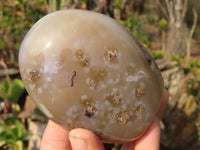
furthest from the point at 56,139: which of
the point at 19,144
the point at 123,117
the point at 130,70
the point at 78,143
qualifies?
the point at 19,144

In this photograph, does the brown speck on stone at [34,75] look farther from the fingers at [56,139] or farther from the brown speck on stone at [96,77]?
the fingers at [56,139]

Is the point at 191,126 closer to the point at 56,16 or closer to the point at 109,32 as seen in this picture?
the point at 109,32

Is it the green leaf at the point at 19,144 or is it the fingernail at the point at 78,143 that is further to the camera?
the green leaf at the point at 19,144

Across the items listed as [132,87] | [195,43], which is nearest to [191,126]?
[132,87]

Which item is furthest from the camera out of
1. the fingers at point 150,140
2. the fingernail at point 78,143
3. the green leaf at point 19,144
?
the green leaf at point 19,144

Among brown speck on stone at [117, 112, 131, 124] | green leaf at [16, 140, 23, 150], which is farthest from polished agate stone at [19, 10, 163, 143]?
green leaf at [16, 140, 23, 150]

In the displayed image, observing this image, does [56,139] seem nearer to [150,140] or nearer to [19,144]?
[150,140]

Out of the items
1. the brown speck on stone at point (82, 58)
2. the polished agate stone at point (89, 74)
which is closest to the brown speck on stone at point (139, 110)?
the polished agate stone at point (89, 74)
